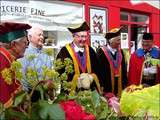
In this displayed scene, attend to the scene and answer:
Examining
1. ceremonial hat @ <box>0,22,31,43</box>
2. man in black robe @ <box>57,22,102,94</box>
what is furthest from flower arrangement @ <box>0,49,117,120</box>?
man in black robe @ <box>57,22,102,94</box>

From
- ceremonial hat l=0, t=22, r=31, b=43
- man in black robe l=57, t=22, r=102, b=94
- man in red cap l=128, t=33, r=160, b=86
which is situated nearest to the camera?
ceremonial hat l=0, t=22, r=31, b=43

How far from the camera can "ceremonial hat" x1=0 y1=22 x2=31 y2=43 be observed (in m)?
1.99

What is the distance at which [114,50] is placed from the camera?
16.3 feet

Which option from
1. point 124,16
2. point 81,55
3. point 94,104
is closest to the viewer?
point 94,104

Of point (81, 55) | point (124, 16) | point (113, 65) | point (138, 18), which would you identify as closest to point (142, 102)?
point (81, 55)

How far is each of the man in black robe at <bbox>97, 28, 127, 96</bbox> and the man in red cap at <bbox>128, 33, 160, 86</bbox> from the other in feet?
0.58

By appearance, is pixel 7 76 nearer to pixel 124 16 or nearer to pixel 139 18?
pixel 124 16

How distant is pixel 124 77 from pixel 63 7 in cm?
283

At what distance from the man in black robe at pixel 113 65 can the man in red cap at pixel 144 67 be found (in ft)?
0.58

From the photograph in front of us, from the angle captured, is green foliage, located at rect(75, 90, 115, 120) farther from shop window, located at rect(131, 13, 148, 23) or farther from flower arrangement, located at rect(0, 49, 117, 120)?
shop window, located at rect(131, 13, 148, 23)

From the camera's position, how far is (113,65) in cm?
488

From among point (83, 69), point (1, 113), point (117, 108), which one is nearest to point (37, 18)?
point (83, 69)

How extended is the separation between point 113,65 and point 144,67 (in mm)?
337

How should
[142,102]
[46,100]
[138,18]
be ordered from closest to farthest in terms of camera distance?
[46,100] → [142,102] → [138,18]
